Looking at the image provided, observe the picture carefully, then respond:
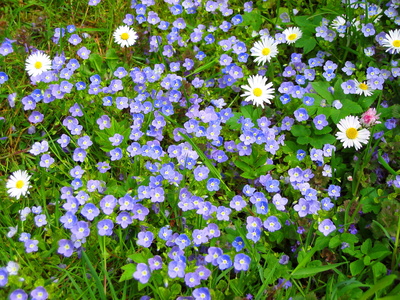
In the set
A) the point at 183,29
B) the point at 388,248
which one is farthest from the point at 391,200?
the point at 183,29

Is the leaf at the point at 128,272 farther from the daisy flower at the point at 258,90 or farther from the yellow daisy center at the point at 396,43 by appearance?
the yellow daisy center at the point at 396,43

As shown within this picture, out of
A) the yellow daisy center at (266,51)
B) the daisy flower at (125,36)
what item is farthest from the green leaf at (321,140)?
the daisy flower at (125,36)

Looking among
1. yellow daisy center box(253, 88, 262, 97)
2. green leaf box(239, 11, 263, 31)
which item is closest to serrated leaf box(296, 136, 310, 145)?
yellow daisy center box(253, 88, 262, 97)

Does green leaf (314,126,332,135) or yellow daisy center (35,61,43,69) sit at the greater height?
yellow daisy center (35,61,43,69)

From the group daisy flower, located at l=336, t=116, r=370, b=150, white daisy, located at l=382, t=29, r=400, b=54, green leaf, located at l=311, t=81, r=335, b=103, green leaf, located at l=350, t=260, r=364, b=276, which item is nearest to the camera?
green leaf, located at l=350, t=260, r=364, b=276

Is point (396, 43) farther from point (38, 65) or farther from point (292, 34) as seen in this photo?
point (38, 65)

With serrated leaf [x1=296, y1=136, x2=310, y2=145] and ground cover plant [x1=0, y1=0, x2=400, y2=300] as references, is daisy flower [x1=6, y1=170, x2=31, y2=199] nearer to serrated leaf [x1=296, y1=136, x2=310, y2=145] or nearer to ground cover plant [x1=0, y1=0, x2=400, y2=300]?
ground cover plant [x1=0, y1=0, x2=400, y2=300]

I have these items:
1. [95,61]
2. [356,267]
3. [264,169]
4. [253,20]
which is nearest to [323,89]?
[264,169]
